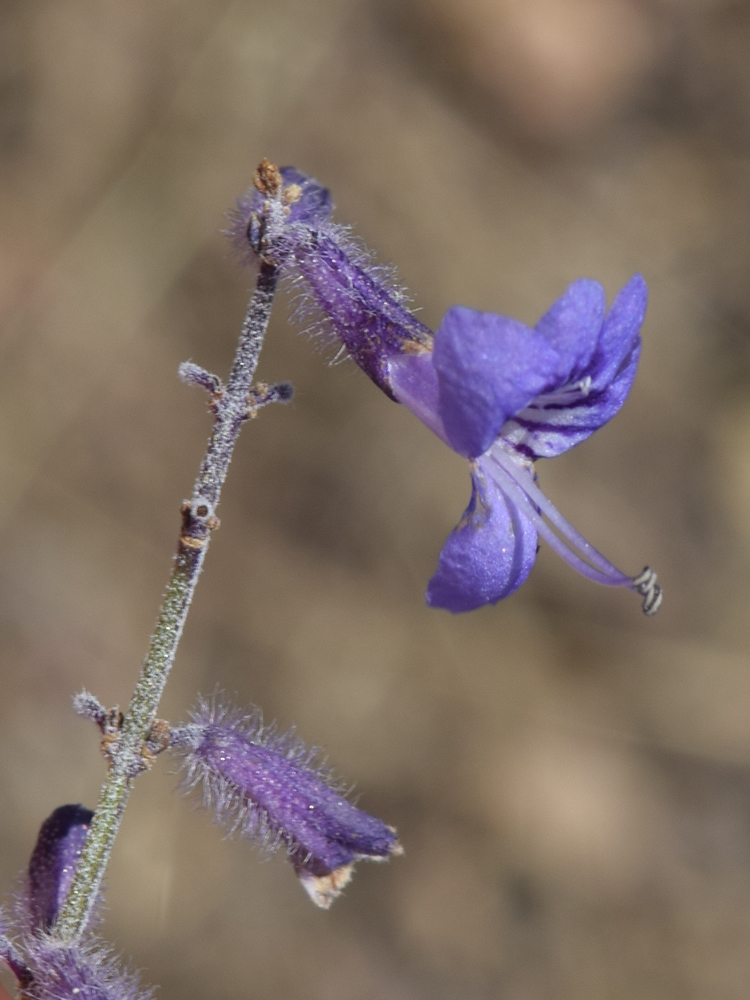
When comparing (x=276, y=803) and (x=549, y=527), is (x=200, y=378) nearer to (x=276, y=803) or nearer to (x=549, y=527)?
(x=549, y=527)

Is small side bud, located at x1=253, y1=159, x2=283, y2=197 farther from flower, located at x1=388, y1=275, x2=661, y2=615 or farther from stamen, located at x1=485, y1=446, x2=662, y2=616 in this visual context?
stamen, located at x1=485, y1=446, x2=662, y2=616

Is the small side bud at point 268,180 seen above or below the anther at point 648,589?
above

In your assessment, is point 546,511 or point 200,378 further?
point 546,511

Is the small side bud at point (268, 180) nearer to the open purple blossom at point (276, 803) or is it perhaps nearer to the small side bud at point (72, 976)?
the open purple blossom at point (276, 803)

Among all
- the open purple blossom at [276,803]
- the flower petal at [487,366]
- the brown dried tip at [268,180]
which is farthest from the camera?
the open purple blossom at [276,803]

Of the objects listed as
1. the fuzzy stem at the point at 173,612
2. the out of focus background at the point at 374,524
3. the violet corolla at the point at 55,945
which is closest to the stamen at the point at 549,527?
the fuzzy stem at the point at 173,612

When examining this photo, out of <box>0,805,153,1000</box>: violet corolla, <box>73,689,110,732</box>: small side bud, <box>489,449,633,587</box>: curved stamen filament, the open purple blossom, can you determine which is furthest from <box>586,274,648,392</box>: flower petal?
<box>0,805,153,1000</box>: violet corolla

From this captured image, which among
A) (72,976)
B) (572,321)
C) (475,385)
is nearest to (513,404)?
(475,385)
